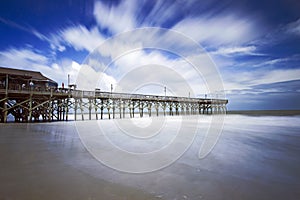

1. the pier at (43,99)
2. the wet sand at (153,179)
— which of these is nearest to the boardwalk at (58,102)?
the pier at (43,99)

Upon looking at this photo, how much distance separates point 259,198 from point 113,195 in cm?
259

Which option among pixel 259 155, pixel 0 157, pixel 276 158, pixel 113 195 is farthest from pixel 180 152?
pixel 0 157

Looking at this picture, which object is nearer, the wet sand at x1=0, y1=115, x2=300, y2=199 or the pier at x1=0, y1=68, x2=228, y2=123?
the wet sand at x1=0, y1=115, x2=300, y2=199

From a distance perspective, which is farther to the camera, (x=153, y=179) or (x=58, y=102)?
(x=58, y=102)

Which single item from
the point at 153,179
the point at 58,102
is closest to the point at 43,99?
the point at 58,102

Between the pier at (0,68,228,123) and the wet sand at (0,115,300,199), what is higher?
the pier at (0,68,228,123)

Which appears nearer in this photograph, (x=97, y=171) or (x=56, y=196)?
(x=56, y=196)

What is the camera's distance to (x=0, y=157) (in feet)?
16.4

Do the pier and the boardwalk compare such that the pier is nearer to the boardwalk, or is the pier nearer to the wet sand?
the boardwalk

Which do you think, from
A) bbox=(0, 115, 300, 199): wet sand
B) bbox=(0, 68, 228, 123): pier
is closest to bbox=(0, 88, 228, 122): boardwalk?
bbox=(0, 68, 228, 123): pier

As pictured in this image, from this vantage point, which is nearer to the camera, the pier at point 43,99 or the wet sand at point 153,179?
the wet sand at point 153,179

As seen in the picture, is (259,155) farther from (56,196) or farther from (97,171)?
(56,196)

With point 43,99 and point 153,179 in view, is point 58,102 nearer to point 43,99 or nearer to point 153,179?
point 43,99

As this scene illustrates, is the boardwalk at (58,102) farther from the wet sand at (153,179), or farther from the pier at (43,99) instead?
the wet sand at (153,179)
